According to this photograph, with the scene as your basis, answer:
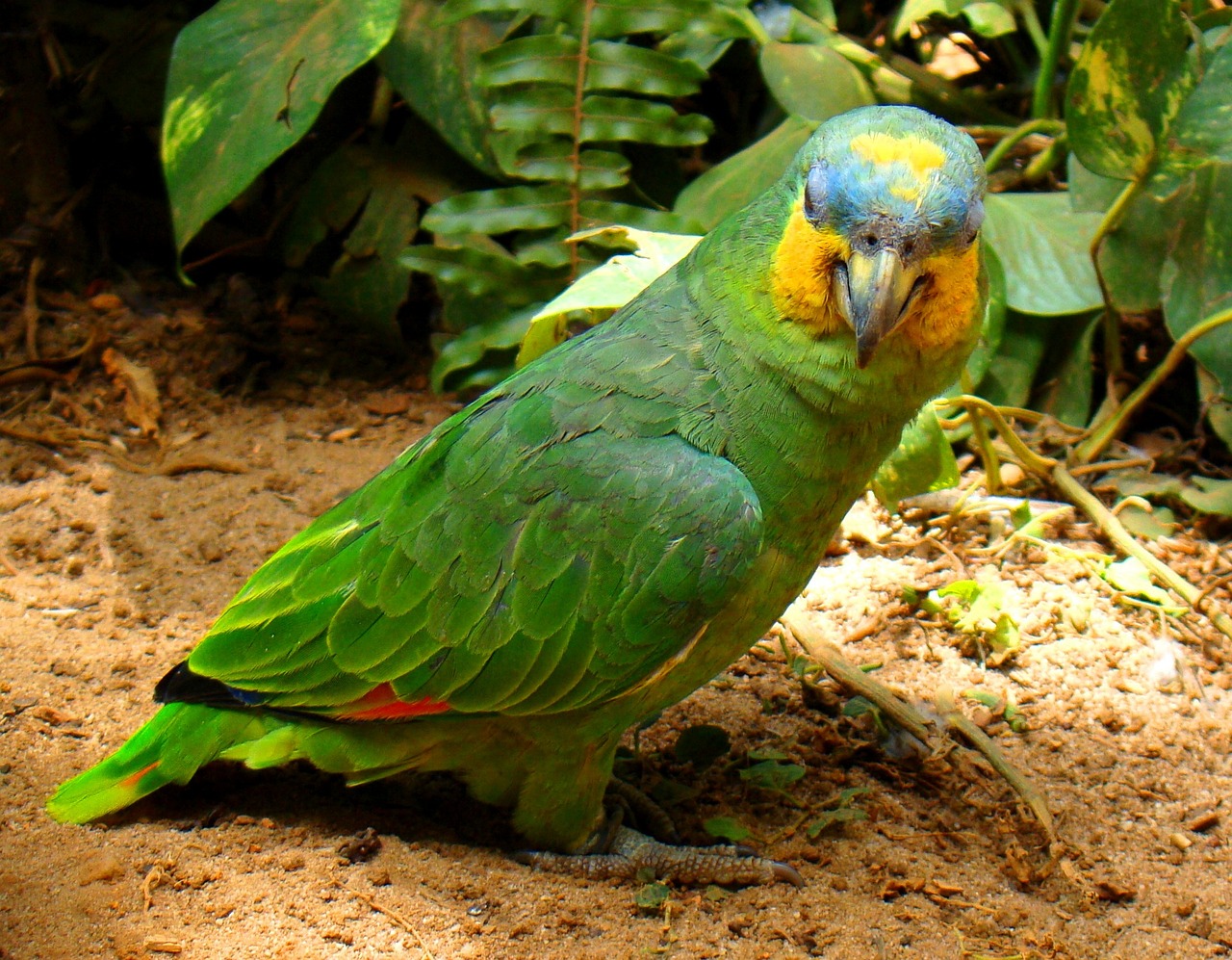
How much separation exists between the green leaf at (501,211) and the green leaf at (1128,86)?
159cm

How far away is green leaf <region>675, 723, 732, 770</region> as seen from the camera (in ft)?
8.70

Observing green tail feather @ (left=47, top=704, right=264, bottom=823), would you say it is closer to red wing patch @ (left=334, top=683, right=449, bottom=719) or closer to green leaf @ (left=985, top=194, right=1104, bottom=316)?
red wing patch @ (left=334, top=683, right=449, bottom=719)

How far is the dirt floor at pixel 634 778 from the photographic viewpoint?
212cm

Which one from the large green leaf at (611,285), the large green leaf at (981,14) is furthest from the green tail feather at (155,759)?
the large green leaf at (981,14)

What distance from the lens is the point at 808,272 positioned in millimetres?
1932

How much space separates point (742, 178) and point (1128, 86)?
1.21 m

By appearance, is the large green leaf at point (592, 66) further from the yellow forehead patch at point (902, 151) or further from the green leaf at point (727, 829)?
the green leaf at point (727, 829)

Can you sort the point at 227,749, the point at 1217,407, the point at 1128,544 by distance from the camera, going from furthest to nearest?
the point at 1217,407 → the point at 1128,544 → the point at 227,749

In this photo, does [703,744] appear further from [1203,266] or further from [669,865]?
[1203,266]

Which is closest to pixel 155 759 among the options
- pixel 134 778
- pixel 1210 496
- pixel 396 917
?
pixel 134 778

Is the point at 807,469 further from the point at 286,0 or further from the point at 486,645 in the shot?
the point at 286,0

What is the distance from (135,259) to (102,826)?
285 centimetres

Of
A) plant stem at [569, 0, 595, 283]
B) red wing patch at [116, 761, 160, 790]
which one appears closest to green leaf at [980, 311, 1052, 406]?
plant stem at [569, 0, 595, 283]

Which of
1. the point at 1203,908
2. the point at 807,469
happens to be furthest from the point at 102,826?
the point at 1203,908
